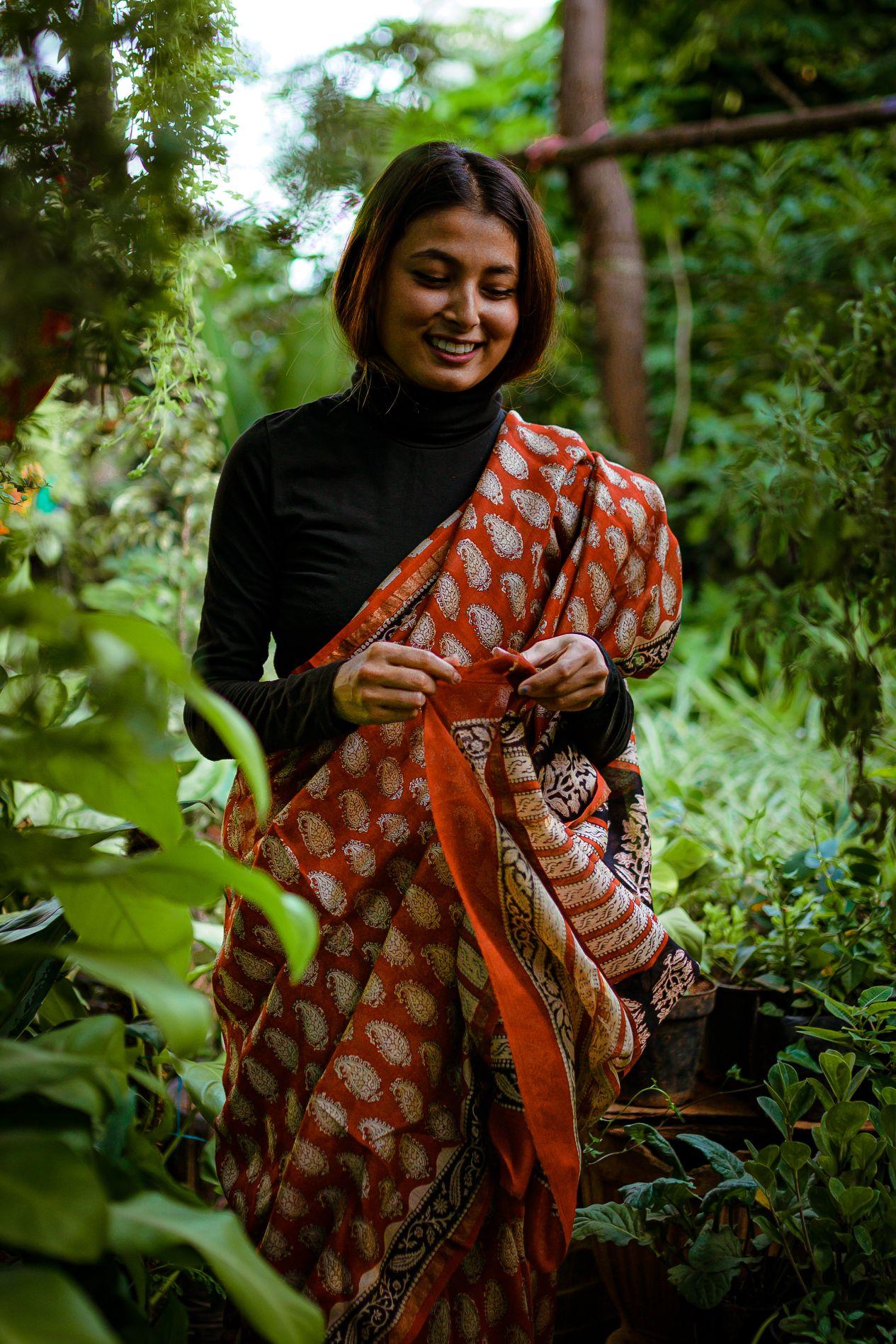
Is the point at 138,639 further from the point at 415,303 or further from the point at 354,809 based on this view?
the point at 415,303

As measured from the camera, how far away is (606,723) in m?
1.38

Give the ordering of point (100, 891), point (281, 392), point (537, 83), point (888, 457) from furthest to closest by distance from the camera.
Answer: point (537, 83), point (281, 392), point (888, 457), point (100, 891)

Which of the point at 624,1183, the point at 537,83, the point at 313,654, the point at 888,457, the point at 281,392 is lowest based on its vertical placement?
the point at 624,1183

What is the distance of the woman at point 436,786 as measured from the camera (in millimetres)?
1276

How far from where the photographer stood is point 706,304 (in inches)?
199

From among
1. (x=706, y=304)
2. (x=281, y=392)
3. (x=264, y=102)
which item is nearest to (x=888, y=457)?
(x=264, y=102)

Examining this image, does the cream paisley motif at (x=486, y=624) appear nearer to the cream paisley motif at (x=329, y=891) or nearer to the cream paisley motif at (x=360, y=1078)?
the cream paisley motif at (x=329, y=891)

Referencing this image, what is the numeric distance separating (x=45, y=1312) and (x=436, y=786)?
74 centimetres

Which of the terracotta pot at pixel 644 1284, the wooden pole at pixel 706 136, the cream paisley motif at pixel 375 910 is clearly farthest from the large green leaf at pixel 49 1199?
the wooden pole at pixel 706 136

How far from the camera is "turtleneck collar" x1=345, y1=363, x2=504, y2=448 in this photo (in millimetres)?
1483

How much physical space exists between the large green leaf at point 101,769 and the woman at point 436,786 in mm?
382

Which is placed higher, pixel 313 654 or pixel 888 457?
pixel 888 457

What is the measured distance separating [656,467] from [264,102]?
150 inches

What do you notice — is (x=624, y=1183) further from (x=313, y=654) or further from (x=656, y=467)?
(x=656, y=467)
